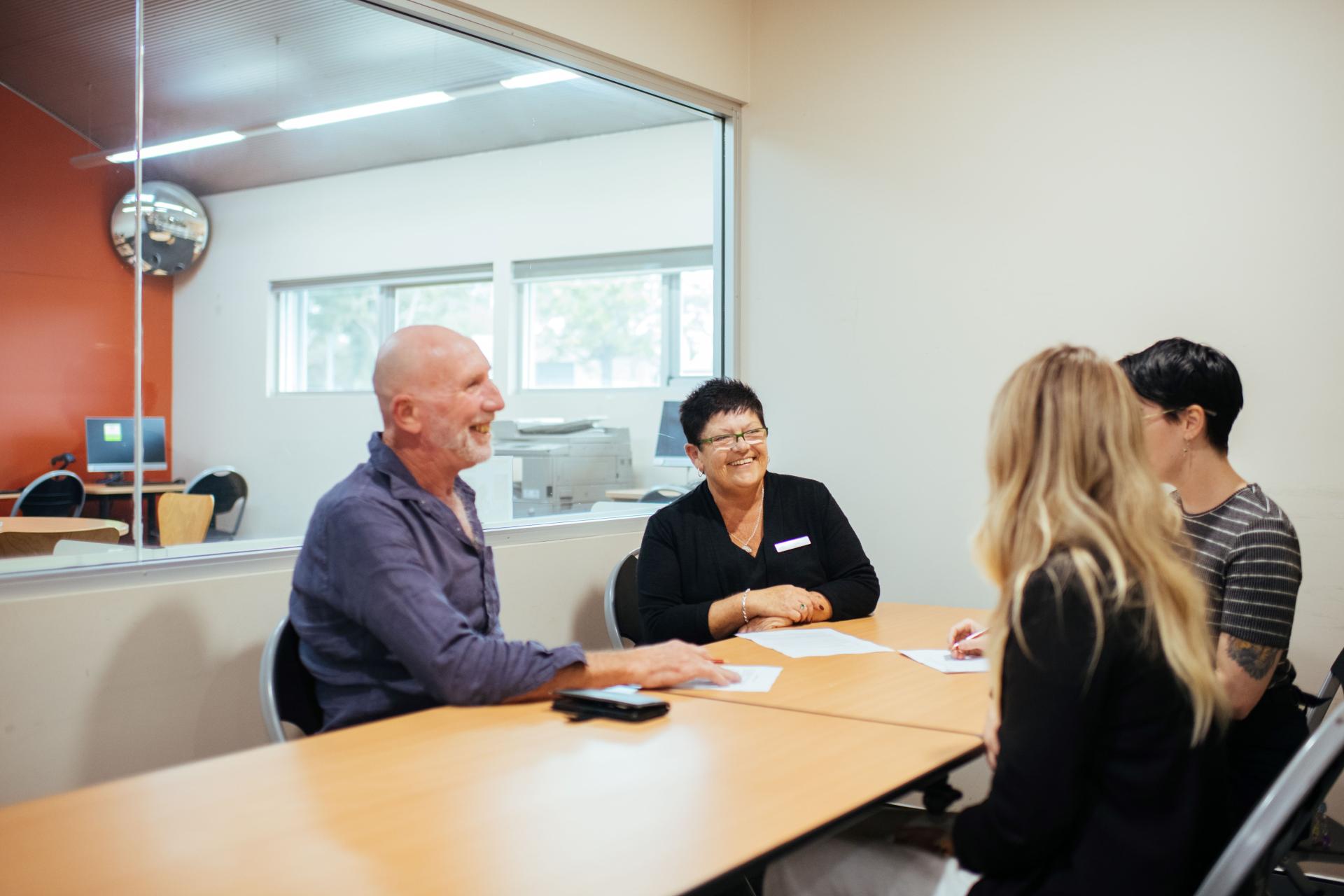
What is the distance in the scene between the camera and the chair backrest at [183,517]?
2627 mm

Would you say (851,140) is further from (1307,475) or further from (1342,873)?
(1342,873)

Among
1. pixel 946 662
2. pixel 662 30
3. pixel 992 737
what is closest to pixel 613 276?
pixel 662 30

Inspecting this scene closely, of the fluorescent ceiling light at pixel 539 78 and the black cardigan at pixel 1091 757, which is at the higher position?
the fluorescent ceiling light at pixel 539 78

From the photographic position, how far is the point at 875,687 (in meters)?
2.03

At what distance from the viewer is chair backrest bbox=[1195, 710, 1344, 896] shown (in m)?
1.14

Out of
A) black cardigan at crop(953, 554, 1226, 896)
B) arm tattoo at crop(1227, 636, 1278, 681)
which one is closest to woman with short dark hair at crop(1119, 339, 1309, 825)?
arm tattoo at crop(1227, 636, 1278, 681)

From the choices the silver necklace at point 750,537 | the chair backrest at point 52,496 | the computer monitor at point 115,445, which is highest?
the computer monitor at point 115,445

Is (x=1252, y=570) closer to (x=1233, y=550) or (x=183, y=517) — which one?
(x=1233, y=550)

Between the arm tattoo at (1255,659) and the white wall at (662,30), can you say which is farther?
the white wall at (662,30)

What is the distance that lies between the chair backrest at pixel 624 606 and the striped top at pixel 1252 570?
1.49 meters

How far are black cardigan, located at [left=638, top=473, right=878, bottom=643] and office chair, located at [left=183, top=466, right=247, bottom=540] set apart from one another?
1.18m

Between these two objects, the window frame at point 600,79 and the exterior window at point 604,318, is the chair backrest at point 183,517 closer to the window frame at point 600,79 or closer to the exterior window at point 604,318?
the window frame at point 600,79

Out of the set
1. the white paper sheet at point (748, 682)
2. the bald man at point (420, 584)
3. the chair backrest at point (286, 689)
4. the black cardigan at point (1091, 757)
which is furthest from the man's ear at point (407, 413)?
the black cardigan at point (1091, 757)

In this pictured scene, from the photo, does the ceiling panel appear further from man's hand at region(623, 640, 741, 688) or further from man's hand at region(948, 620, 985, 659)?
man's hand at region(948, 620, 985, 659)
